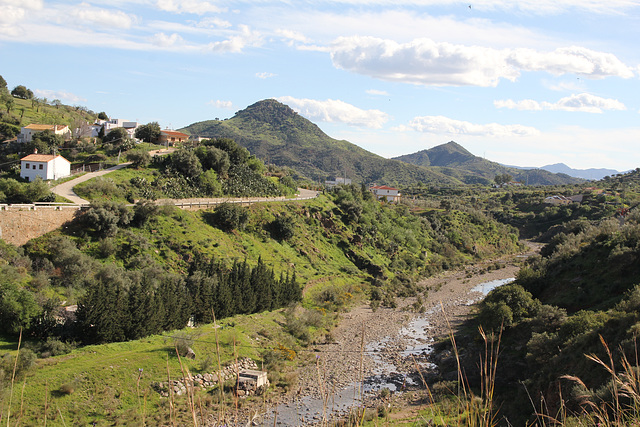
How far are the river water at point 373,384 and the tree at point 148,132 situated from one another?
4360 cm

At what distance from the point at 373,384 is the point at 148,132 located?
167 ft

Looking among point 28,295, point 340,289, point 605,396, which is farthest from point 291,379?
point 340,289

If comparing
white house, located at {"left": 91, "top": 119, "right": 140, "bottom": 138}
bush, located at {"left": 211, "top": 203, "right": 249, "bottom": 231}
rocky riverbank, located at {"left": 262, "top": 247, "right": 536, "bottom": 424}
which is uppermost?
white house, located at {"left": 91, "top": 119, "right": 140, "bottom": 138}

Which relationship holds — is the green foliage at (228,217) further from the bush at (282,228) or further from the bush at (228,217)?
the bush at (282,228)

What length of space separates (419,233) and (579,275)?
134ft

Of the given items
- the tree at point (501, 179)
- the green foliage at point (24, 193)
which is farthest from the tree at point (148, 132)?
the tree at point (501, 179)

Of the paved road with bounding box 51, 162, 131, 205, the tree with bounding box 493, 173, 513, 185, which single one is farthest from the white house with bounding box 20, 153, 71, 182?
the tree with bounding box 493, 173, 513, 185

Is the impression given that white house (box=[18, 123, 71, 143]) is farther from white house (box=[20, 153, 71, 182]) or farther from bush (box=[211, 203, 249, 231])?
bush (box=[211, 203, 249, 231])

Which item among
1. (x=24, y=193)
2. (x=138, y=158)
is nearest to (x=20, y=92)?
(x=138, y=158)

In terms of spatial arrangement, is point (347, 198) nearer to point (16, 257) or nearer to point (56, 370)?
point (16, 257)

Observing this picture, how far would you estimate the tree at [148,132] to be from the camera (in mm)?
65000

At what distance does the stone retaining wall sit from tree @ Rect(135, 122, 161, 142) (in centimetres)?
3238

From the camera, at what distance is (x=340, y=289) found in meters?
47.3

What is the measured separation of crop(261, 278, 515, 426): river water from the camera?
2156cm
